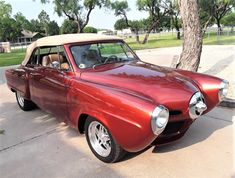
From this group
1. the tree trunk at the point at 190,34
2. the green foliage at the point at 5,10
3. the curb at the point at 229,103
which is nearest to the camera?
the curb at the point at 229,103

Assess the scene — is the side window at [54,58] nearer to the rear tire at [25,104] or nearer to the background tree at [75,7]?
the rear tire at [25,104]

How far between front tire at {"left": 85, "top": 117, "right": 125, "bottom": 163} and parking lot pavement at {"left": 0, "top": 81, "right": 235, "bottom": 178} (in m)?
0.11

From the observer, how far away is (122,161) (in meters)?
3.99

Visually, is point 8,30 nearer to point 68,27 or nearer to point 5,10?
point 5,10

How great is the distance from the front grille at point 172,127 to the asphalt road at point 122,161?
1.38 ft

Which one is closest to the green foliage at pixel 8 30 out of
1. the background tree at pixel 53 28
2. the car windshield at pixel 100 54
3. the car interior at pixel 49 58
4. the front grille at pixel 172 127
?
the background tree at pixel 53 28

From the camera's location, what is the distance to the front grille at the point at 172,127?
3.73 metres

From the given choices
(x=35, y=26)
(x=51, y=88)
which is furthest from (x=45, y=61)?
(x=35, y=26)

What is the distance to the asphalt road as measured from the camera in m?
3.72

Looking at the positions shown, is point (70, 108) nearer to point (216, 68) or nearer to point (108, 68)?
point (108, 68)

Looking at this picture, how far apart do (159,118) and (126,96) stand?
514mm

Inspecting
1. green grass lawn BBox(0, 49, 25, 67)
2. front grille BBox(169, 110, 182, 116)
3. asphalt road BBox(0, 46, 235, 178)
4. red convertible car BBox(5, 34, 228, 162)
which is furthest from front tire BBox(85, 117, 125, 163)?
green grass lawn BBox(0, 49, 25, 67)

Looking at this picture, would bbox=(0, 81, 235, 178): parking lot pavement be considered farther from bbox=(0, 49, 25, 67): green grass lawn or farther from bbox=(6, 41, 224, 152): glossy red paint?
bbox=(0, 49, 25, 67): green grass lawn

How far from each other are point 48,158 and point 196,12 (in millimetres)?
5121
